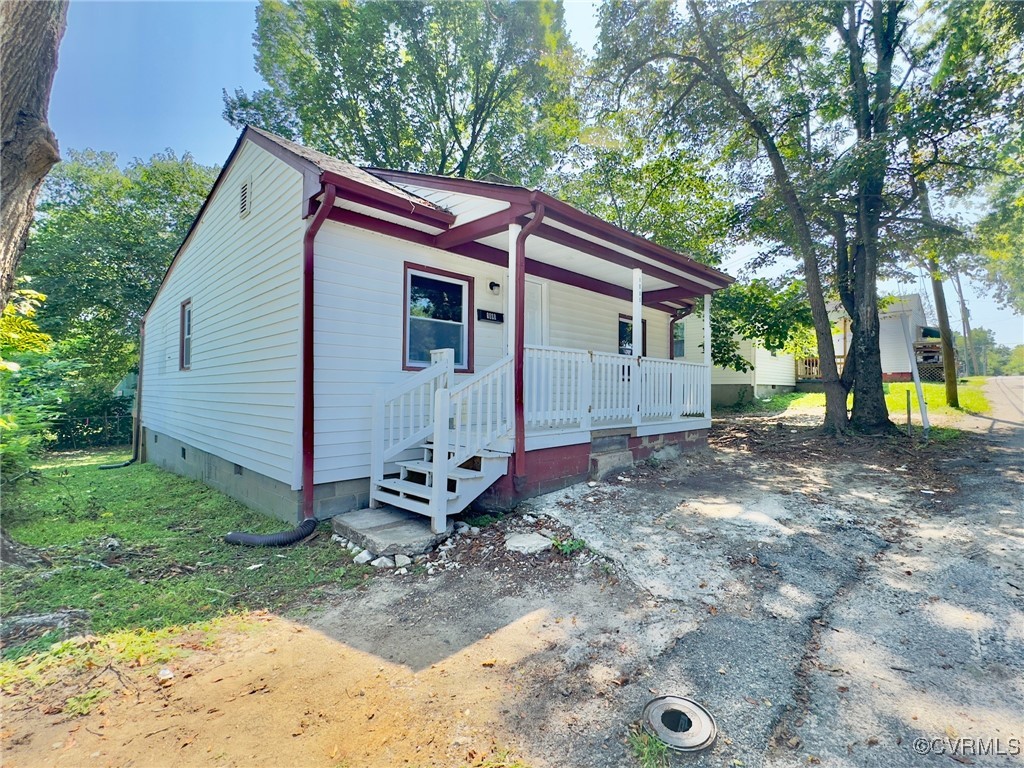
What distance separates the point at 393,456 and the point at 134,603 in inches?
100

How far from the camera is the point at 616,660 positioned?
2.57 metres

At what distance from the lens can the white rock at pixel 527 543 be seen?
411cm

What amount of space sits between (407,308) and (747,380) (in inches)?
598

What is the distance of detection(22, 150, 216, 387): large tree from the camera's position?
52.3 ft

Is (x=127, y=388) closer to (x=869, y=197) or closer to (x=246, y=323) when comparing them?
(x=246, y=323)

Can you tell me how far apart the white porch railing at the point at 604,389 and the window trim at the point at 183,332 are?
691 cm

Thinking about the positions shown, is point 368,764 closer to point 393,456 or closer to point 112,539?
point 393,456

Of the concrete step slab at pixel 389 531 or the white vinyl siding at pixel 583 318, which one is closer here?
the concrete step slab at pixel 389 531

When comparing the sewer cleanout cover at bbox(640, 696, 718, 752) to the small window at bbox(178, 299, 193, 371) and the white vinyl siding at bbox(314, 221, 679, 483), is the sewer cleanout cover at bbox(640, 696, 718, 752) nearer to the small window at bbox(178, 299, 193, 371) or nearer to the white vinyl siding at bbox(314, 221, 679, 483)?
the white vinyl siding at bbox(314, 221, 679, 483)

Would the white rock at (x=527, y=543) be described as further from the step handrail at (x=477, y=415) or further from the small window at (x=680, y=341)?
the small window at (x=680, y=341)

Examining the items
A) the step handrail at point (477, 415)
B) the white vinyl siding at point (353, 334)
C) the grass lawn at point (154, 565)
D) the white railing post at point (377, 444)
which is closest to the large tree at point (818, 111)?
the step handrail at point (477, 415)

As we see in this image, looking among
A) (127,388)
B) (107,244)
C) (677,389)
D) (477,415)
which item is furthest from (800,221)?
(107,244)

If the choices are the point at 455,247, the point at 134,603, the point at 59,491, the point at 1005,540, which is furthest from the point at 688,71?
the point at 59,491

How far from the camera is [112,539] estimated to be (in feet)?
15.7
